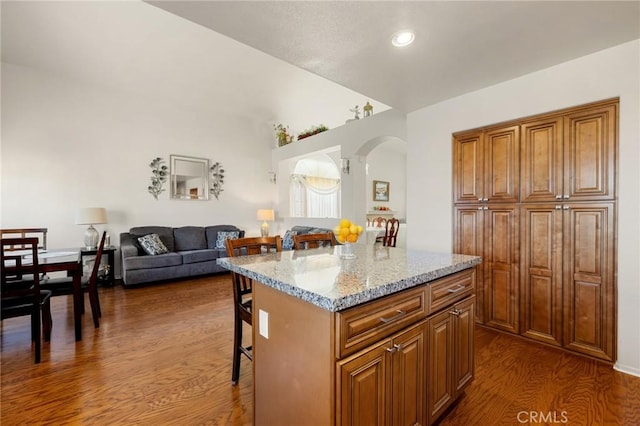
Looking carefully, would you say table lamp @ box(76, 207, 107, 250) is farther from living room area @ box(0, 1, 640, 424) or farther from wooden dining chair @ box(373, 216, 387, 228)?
wooden dining chair @ box(373, 216, 387, 228)

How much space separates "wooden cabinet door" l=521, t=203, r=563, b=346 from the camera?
2.40 metres

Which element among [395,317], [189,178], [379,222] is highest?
[189,178]

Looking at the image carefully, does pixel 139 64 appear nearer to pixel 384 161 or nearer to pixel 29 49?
pixel 29 49

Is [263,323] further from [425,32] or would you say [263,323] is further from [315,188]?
[315,188]

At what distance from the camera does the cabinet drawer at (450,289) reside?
147cm

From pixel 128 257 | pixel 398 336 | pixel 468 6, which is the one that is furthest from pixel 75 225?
pixel 468 6

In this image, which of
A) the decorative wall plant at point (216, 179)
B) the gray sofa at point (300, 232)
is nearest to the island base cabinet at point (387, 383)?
the gray sofa at point (300, 232)

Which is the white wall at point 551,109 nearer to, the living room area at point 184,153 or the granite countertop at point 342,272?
the living room area at point 184,153

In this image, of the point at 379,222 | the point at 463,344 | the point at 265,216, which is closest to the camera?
the point at 463,344

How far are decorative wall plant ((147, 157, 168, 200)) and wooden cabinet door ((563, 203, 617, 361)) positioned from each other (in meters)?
5.92

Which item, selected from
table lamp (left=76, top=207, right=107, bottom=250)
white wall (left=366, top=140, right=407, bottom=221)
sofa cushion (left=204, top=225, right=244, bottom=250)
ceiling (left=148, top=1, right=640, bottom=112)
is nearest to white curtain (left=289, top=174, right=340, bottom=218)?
white wall (left=366, top=140, right=407, bottom=221)

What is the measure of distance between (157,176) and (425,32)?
5.14 metres

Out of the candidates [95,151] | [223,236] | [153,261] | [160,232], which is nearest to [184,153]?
[95,151]

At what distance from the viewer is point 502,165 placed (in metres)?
2.71
